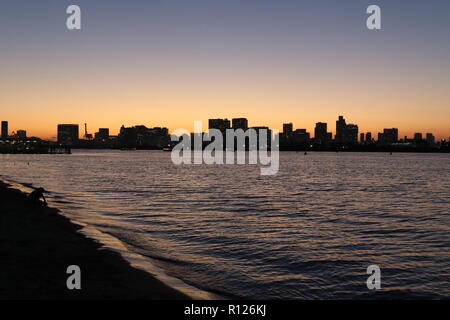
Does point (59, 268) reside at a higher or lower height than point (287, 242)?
higher

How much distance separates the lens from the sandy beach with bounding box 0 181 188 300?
10492 mm

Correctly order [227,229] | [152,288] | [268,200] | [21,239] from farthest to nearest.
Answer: [268,200], [227,229], [21,239], [152,288]

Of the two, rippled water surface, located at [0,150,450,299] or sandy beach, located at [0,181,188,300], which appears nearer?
sandy beach, located at [0,181,188,300]

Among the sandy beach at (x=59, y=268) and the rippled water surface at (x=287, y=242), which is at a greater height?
the sandy beach at (x=59, y=268)

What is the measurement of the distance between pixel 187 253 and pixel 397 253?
385 inches

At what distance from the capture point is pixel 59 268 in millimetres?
12602

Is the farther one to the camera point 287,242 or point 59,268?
point 287,242

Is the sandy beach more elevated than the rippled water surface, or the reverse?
the sandy beach

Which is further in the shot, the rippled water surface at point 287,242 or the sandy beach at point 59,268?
the rippled water surface at point 287,242

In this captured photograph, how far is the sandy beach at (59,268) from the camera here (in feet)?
34.4
